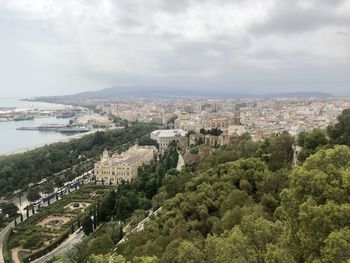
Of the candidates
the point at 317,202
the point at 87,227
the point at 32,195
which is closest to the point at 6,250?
the point at 87,227

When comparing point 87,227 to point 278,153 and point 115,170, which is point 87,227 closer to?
point 278,153

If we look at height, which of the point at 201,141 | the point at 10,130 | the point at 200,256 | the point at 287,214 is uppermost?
the point at 287,214

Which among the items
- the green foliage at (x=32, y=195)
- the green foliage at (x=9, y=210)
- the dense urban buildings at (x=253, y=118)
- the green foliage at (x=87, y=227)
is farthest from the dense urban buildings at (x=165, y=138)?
the green foliage at (x=87, y=227)

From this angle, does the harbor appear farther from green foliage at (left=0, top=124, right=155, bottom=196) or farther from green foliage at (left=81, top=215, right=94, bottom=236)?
green foliage at (left=81, top=215, right=94, bottom=236)

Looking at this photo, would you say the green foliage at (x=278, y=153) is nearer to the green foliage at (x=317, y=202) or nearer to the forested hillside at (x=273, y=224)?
the forested hillside at (x=273, y=224)

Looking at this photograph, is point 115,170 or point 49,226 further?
point 115,170

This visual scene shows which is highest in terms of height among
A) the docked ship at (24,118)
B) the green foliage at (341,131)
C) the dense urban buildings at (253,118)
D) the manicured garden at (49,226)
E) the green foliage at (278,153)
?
the green foliage at (341,131)

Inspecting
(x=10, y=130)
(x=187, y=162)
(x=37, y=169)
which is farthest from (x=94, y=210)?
(x=10, y=130)

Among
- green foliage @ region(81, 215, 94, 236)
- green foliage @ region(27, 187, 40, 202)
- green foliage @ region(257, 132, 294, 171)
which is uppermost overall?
green foliage @ region(257, 132, 294, 171)

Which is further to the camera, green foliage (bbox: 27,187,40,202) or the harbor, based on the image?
the harbor

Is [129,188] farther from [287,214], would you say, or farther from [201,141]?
[287,214]

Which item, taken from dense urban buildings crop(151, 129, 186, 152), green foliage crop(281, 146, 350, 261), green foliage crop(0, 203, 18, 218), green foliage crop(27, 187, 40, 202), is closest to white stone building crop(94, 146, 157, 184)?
green foliage crop(27, 187, 40, 202)
